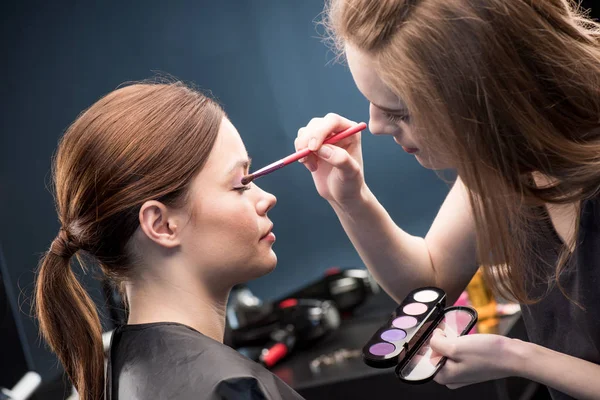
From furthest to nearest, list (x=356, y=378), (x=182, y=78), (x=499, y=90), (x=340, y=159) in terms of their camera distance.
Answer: (x=182, y=78) < (x=356, y=378) < (x=340, y=159) < (x=499, y=90)

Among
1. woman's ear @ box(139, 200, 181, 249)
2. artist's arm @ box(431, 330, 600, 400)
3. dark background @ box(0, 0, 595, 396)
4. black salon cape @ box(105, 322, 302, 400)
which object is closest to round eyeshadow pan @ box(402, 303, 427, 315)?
artist's arm @ box(431, 330, 600, 400)

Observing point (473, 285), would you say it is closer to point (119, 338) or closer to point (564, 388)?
point (564, 388)

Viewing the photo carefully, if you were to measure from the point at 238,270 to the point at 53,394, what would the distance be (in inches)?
36.5

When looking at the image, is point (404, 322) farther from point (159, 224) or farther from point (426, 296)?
point (159, 224)

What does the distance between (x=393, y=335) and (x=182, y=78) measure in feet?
4.56

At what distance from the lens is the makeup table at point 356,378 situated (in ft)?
5.53

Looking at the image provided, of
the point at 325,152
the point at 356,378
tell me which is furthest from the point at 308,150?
the point at 356,378

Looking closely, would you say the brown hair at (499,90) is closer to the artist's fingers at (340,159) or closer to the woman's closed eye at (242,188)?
the artist's fingers at (340,159)

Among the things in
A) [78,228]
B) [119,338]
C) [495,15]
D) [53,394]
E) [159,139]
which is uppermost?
[495,15]

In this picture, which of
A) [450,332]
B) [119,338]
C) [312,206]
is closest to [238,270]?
[119,338]

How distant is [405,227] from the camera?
2.47 meters

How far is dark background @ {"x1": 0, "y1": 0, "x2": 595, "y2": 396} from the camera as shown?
225 cm

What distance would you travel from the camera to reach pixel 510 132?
3.52 feet

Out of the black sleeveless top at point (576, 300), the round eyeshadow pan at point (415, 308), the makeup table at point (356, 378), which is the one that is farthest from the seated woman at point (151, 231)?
the makeup table at point (356, 378)
